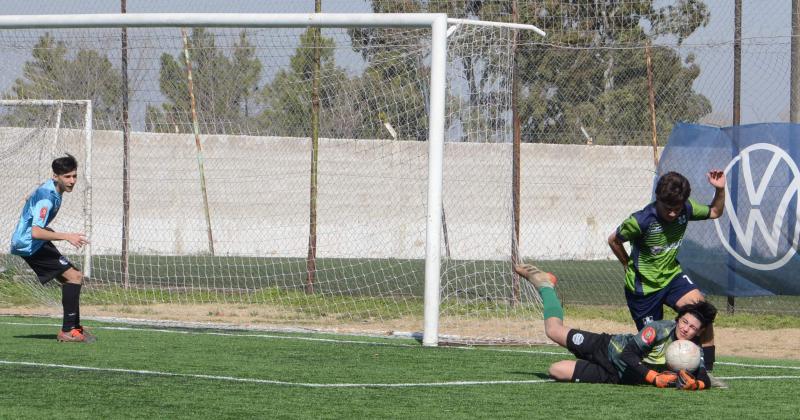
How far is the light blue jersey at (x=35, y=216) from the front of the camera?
33.8 ft

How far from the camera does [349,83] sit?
13.1 meters

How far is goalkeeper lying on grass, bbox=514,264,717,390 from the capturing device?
7844 mm

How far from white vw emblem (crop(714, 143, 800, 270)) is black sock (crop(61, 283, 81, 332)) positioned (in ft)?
23.2

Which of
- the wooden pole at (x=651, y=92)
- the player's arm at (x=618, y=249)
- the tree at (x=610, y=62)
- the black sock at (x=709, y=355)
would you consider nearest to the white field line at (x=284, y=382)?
the black sock at (x=709, y=355)

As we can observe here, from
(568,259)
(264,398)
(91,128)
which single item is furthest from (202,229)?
(568,259)

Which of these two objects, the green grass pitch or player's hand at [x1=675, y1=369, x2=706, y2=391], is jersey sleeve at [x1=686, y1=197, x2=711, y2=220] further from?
player's hand at [x1=675, y1=369, x2=706, y2=391]

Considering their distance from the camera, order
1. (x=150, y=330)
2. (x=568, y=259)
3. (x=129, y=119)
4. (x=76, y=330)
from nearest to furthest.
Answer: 1. (x=76, y=330)
2. (x=150, y=330)
3. (x=129, y=119)
4. (x=568, y=259)

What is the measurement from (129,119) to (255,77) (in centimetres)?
202

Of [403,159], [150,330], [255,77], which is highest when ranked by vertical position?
[255,77]

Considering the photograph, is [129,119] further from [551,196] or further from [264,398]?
[551,196]

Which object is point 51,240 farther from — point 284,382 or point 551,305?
point 551,305

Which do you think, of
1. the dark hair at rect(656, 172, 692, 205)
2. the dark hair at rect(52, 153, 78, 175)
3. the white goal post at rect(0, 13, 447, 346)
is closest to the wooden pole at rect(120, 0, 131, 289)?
the white goal post at rect(0, 13, 447, 346)

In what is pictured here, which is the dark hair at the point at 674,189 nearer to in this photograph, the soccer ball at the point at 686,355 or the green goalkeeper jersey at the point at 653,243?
the green goalkeeper jersey at the point at 653,243

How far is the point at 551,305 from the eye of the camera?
8656 mm
